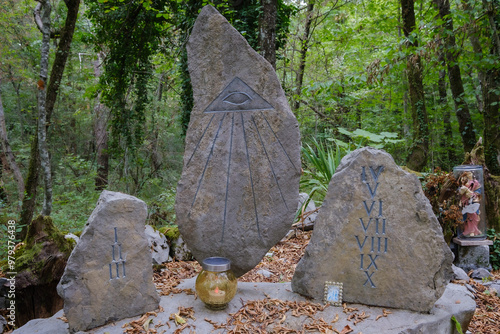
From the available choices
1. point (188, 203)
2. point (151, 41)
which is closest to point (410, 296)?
point (188, 203)

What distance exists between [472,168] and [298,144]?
2.29 meters

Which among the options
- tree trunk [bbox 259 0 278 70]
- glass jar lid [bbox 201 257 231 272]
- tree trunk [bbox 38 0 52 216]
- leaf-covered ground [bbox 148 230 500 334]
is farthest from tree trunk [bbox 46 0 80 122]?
glass jar lid [bbox 201 257 231 272]

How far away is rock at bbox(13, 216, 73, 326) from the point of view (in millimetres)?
2588

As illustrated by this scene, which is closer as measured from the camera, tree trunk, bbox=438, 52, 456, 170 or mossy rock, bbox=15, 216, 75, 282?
mossy rock, bbox=15, 216, 75, 282

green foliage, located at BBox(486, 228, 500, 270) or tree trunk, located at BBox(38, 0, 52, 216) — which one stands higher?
tree trunk, located at BBox(38, 0, 52, 216)

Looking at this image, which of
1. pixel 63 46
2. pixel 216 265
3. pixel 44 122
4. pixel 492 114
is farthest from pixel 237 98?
pixel 492 114

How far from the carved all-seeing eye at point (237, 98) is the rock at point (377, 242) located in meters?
0.89

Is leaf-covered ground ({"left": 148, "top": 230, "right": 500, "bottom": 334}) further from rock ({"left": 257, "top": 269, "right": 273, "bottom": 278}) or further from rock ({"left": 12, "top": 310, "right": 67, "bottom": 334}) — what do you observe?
rock ({"left": 12, "top": 310, "right": 67, "bottom": 334})

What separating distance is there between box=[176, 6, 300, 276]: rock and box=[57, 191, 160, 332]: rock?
1.36 ft

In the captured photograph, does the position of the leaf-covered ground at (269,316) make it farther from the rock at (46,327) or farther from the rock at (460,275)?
the rock at (46,327)

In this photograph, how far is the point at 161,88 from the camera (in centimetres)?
708

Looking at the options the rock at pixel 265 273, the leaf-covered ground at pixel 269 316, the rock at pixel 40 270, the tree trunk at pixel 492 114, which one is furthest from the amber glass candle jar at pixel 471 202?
the rock at pixel 40 270

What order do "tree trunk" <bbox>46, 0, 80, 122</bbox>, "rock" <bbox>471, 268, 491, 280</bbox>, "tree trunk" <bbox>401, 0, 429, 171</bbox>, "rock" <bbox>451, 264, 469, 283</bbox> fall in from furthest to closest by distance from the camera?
"tree trunk" <bbox>401, 0, 429, 171</bbox> → "tree trunk" <bbox>46, 0, 80, 122</bbox> → "rock" <bbox>471, 268, 491, 280</bbox> → "rock" <bbox>451, 264, 469, 283</bbox>

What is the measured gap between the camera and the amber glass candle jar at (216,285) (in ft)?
7.23
